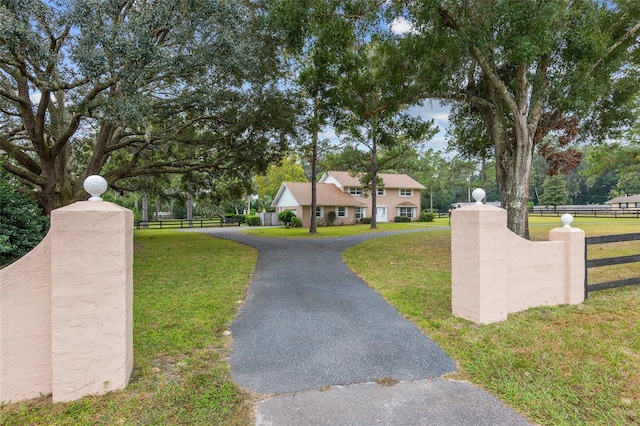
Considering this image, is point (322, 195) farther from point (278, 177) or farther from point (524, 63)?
point (524, 63)

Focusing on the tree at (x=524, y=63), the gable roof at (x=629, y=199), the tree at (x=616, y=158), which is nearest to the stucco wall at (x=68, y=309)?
the tree at (x=524, y=63)

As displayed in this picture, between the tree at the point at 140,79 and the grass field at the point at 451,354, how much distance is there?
512 centimetres

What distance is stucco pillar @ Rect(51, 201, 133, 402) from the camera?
2939 mm

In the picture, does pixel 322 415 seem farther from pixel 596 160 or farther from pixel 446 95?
pixel 596 160

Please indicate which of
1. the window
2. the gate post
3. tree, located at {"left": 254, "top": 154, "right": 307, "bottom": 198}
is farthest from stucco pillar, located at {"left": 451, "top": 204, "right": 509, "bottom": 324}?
tree, located at {"left": 254, "top": 154, "right": 307, "bottom": 198}

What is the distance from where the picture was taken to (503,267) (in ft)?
15.4

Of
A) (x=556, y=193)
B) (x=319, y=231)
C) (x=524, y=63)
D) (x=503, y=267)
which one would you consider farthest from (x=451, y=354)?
(x=556, y=193)

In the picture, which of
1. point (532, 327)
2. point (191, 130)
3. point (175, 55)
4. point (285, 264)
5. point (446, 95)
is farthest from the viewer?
point (191, 130)

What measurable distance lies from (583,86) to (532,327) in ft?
25.8

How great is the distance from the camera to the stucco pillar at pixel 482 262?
4512 millimetres

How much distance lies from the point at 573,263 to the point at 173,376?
19.4 ft

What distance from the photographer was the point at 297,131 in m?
14.7

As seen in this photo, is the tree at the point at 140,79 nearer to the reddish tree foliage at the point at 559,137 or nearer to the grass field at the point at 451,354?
the grass field at the point at 451,354

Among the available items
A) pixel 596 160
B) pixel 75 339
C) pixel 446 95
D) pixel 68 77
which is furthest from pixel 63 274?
pixel 596 160
